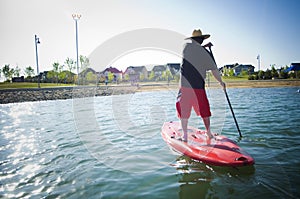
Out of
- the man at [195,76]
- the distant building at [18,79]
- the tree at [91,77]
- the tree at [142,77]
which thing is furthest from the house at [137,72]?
the man at [195,76]

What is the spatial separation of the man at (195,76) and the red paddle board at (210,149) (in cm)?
20

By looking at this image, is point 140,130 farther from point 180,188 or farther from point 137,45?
point 180,188

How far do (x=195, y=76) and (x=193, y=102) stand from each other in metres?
0.49

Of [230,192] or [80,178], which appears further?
[80,178]

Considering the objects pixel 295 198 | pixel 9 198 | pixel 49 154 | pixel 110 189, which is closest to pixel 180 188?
pixel 110 189

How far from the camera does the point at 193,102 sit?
3982mm

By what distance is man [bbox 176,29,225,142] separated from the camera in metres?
3.89

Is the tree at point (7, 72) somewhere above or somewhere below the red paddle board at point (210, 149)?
above

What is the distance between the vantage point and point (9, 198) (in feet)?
8.89

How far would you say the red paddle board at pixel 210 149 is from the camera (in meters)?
3.15

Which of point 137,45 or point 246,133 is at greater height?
point 137,45

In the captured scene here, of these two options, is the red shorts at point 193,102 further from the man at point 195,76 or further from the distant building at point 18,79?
the distant building at point 18,79

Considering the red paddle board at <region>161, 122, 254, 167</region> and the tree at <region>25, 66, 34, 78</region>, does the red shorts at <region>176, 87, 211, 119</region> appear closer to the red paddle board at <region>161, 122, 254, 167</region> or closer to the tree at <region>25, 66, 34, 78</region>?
the red paddle board at <region>161, 122, 254, 167</region>

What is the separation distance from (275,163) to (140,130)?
364 cm
